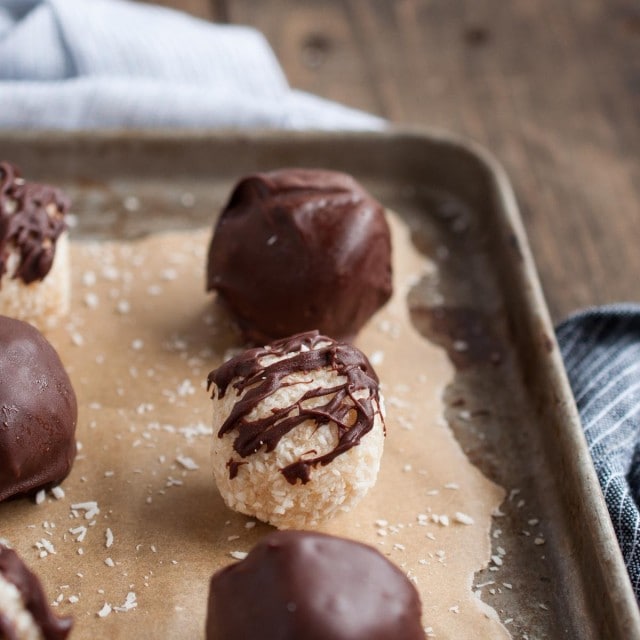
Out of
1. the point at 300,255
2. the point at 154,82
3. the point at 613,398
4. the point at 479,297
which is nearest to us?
the point at 300,255

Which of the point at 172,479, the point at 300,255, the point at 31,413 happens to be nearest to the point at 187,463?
the point at 172,479

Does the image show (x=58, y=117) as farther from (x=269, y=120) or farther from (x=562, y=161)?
(x=562, y=161)

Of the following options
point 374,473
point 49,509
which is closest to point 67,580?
point 49,509

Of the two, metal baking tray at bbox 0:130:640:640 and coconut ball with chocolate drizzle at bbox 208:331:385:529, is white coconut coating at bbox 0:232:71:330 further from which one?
coconut ball with chocolate drizzle at bbox 208:331:385:529

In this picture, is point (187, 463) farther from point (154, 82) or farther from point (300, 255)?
point (154, 82)

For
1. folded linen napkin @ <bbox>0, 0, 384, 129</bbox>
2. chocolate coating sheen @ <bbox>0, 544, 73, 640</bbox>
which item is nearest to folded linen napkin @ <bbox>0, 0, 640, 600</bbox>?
folded linen napkin @ <bbox>0, 0, 384, 129</bbox>
